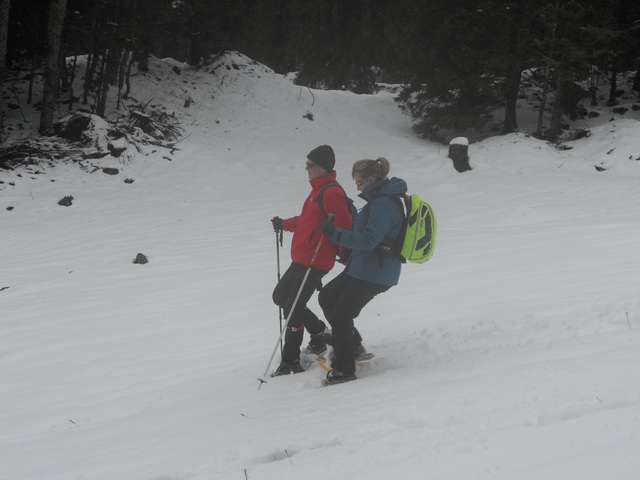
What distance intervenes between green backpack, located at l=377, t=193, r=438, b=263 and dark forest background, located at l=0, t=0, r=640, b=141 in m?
13.7

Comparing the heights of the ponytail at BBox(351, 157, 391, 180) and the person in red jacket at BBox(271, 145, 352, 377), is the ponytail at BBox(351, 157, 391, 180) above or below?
above

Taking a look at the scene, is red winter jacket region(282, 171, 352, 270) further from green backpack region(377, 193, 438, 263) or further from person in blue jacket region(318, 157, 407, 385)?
green backpack region(377, 193, 438, 263)

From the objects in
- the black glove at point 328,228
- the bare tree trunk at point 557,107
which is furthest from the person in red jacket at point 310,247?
the bare tree trunk at point 557,107

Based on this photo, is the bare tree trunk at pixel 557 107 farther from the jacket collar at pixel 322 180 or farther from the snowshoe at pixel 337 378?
the snowshoe at pixel 337 378

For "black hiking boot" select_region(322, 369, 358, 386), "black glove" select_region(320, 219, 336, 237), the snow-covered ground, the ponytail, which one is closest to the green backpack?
the ponytail

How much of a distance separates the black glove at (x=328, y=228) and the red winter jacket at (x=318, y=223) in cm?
24

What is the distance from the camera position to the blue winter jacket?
4.27 m

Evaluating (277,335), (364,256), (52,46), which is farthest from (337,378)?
(52,46)

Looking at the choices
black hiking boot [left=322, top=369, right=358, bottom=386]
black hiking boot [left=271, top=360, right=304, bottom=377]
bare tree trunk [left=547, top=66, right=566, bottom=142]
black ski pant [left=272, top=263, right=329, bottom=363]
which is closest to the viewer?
black hiking boot [left=322, top=369, right=358, bottom=386]

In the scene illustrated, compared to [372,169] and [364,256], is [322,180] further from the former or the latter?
[364,256]

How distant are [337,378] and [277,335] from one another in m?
1.88

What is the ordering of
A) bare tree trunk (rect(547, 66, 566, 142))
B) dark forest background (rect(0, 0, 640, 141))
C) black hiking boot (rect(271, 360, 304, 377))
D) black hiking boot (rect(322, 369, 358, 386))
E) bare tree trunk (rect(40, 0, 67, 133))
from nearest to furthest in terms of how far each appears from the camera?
black hiking boot (rect(322, 369, 358, 386)) → black hiking boot (rect(271, 360, 304, 377)) → bare tree trunk (rect(40, 0, 67, 133)) → dark forest background (rect(0, 0, 640, 141)) → bare tree trunk (rect(547, 66, 566, 142))

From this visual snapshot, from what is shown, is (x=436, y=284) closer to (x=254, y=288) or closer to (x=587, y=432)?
(x=254, y=288)

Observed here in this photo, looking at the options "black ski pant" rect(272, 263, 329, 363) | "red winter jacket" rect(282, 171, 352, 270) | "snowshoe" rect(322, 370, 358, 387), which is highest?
"red winter jacket" rect(282, 171, 352, 270)
